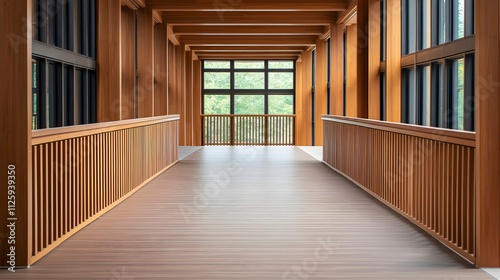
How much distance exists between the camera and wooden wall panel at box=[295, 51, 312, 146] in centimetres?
1673

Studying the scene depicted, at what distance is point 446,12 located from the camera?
647 centimetres

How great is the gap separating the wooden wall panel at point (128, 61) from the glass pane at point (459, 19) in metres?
5.41

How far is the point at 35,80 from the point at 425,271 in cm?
483

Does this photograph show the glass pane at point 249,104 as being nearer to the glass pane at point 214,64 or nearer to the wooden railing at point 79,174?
the glass pane at point 214,64

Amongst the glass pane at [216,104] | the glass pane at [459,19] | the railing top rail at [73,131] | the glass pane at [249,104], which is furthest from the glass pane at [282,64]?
the glass pane at [459,19]

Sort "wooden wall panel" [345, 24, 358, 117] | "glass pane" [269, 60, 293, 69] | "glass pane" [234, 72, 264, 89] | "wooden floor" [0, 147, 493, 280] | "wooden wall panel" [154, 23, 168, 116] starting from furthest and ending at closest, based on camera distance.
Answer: "glass pane" [269, 60, 293, 69], "glass pane" [234, 72, 264, 89], "wooden wall panel" [154, 23, 168, 116], "wooden wall panel" [345, 24, 358, 117], "wooden floor" [0, 147, 493, 280]

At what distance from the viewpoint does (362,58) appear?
Result: 9250 mm

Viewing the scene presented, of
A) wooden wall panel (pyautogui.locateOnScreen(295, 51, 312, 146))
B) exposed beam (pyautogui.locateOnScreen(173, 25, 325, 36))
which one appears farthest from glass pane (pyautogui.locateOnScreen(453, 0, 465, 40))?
wooden wall panel (pyautogui.locateOnScreen(295, 51, 312, 146))

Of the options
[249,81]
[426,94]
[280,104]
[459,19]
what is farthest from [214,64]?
[459,19]

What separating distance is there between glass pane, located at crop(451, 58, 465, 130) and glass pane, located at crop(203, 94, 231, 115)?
41.3 feet

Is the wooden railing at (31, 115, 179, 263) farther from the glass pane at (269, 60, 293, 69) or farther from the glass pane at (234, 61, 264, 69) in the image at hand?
the glass pane at (269, 60, 293, 69)

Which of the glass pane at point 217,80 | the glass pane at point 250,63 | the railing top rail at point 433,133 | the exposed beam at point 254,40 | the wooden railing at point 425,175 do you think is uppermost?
the exposed beam at point 254,40

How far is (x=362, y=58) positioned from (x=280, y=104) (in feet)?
31.1

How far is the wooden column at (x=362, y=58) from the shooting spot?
8930 millimetres
